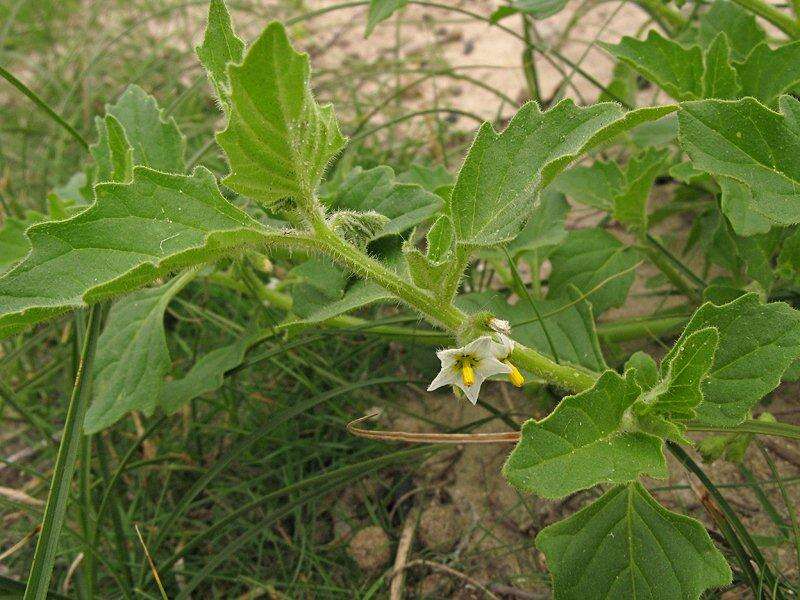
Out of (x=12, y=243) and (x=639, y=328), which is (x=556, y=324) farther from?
(x=12, y=243)

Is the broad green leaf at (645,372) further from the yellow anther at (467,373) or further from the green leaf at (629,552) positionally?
the yellow anther at (467,373)

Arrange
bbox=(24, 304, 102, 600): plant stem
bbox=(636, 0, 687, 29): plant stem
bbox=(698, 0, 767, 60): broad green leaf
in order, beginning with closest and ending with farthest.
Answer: bbox=(24, 304, 102, 600): plant stem
bbox=(698, 0, 767, 60): broad green leaf
bbox=(636, 0, 687, 29): plant stem

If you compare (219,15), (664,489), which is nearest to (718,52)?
(664,489)

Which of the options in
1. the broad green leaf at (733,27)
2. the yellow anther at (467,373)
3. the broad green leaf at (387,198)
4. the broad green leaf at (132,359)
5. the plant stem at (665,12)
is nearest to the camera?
the yellow anther at (467,373)

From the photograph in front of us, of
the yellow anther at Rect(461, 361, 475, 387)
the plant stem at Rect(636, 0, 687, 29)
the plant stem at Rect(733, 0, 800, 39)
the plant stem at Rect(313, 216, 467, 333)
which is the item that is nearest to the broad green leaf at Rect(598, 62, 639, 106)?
the plant stem at Rect(636, 0, 687, 29)

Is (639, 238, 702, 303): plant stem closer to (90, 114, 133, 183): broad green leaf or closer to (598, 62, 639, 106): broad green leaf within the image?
(598, 62, 639, 106): broad green leaf

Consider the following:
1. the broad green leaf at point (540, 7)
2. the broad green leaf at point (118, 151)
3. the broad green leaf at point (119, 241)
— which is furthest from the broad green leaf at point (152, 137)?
the broad green leaf at point (540, 7)
